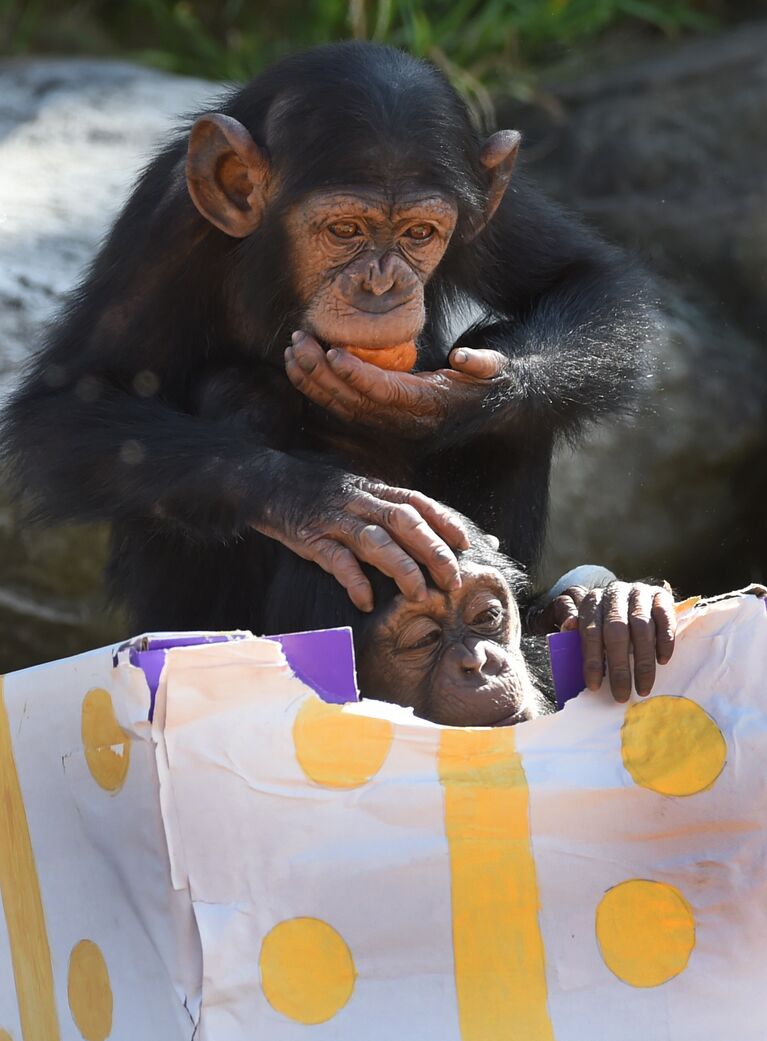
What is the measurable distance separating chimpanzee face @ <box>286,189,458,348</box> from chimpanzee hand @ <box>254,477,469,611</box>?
1.29 ft

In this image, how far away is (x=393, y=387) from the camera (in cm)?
289

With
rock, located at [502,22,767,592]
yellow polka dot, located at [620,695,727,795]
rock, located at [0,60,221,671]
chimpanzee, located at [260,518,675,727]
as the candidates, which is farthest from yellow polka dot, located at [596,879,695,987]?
rock, located at [502,22,767,592]

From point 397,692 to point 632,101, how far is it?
14.6 ft

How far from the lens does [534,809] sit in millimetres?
2037

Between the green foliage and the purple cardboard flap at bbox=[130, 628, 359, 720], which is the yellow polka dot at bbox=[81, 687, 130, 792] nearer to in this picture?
the purple cardboard flap at bbox=[130, 628, 359, 720]

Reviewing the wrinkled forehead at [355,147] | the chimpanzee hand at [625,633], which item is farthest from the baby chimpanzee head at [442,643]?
the wrinkled forehead at [355,147]

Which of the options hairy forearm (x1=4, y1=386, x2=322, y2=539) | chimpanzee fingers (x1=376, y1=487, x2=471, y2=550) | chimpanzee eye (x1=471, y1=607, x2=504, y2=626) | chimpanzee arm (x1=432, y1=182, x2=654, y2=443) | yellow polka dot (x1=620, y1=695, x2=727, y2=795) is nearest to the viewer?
yellow polka dot (x1=620, y1=695, x2=727, y2=795)

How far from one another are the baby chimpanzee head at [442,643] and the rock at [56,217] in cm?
126

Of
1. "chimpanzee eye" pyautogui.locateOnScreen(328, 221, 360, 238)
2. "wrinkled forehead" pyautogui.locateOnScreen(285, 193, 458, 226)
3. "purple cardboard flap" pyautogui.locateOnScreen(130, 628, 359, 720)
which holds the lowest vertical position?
"purple cardboard flap" pyautogui.locateOnScreen(130, 628, 359, 720)

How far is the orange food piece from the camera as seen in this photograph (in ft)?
9.68

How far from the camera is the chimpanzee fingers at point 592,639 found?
2.19m

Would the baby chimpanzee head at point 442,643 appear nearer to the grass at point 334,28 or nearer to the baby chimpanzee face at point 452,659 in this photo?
the baby chimpanzee face at point 452,659

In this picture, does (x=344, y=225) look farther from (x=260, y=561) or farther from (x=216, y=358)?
(x=260, y=561)

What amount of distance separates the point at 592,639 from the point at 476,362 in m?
0.87
